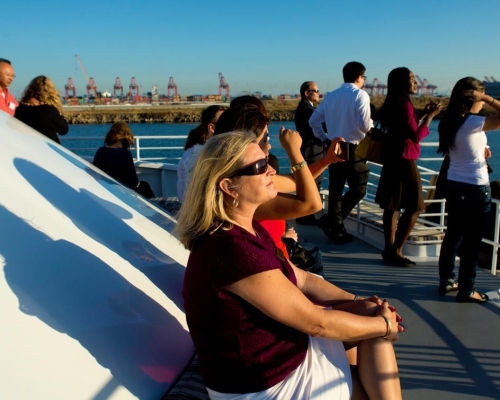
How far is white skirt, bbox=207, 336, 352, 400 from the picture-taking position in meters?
1.48

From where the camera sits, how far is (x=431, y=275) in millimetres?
3785

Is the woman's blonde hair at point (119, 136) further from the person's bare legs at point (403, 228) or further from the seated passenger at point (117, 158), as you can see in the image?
the person's bare legs at point (403, 228)

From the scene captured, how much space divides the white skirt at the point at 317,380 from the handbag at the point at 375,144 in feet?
8.13

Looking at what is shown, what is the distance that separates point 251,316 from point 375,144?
9.11ft

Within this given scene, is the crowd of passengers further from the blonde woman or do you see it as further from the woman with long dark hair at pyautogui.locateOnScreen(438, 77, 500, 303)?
the blonde woman

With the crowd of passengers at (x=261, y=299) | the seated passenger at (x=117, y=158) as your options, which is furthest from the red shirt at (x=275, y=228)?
the seated passenger at (x=117, y=158)

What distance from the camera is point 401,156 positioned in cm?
381

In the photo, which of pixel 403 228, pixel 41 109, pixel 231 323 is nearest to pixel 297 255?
pixel 231 323

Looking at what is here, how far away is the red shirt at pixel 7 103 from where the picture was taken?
12.1 ft

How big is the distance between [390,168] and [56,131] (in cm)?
269

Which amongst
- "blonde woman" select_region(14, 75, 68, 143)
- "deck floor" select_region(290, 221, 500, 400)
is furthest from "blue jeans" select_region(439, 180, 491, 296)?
"blonde woman" select_region(14, 75, 68, 143)

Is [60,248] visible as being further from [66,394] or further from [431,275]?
[431,275]

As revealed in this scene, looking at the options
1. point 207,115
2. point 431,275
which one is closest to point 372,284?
point 431,275

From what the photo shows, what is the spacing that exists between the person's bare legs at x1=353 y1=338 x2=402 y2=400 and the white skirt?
2.7 inches
